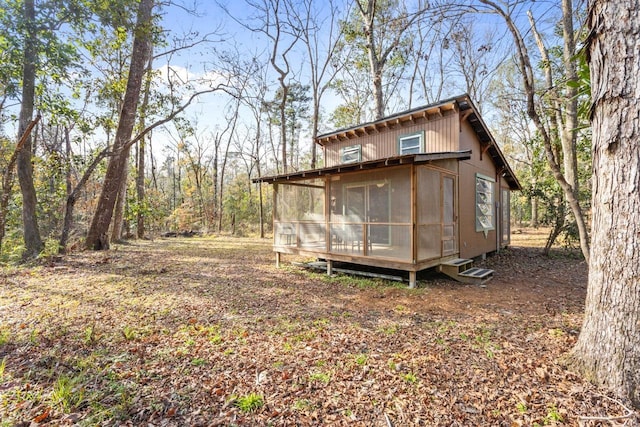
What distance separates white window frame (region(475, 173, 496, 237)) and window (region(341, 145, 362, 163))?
3949 millimetres

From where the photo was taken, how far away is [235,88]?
11.0 m

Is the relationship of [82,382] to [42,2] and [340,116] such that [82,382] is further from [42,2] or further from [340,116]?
[340,116]

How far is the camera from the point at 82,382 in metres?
2.74

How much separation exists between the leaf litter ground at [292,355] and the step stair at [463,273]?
401 mm

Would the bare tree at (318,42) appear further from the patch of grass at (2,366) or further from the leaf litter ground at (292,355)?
the patch of grass at (2,366)

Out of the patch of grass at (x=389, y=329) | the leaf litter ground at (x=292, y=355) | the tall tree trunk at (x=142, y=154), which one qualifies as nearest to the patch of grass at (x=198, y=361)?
the leaf litter ground at (x=292, y=355)

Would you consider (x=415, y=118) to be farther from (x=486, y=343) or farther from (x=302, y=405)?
(x=302, y=405)

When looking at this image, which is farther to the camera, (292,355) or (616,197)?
(292,355)

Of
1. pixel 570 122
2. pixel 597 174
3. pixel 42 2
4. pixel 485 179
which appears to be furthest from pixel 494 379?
pixel 42 2

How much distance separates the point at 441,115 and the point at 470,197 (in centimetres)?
266

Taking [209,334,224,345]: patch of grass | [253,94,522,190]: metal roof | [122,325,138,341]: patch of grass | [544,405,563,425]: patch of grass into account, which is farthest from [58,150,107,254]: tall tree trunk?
[544,405,563,425]: patch of grass

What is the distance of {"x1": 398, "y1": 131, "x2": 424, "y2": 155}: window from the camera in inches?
338

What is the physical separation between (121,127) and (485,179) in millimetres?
12845

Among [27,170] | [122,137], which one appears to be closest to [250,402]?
[122,137]
